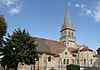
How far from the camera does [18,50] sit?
48375 mm

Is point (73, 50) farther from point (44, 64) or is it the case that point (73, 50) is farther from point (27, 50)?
point (27, 50)

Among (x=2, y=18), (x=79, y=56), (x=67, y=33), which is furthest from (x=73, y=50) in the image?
(x=2, y=18)

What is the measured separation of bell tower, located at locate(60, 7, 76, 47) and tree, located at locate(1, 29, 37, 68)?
53.0 meters

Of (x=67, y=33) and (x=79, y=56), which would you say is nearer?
(x=79, y=56)

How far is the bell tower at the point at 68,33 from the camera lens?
10256 centimetres

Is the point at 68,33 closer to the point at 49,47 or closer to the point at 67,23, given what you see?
the point at 67,23

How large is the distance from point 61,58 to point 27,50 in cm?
2479

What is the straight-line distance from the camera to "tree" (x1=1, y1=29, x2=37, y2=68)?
48.2 meters

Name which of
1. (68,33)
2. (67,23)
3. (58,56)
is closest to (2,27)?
(58,56)

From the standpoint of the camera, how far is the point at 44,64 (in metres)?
68.9

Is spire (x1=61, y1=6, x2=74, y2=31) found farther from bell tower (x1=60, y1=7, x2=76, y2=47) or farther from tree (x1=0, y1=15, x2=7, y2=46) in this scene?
tree (x1=0, y1=15, x2=7, y2=46)

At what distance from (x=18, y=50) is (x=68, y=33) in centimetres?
5904

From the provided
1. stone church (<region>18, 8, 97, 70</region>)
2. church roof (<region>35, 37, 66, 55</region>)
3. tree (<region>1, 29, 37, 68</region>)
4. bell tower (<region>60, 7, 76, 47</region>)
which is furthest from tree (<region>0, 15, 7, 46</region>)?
bell tower (<region>60, 7, 76, 47</region>)

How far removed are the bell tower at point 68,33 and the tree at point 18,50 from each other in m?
53.0
